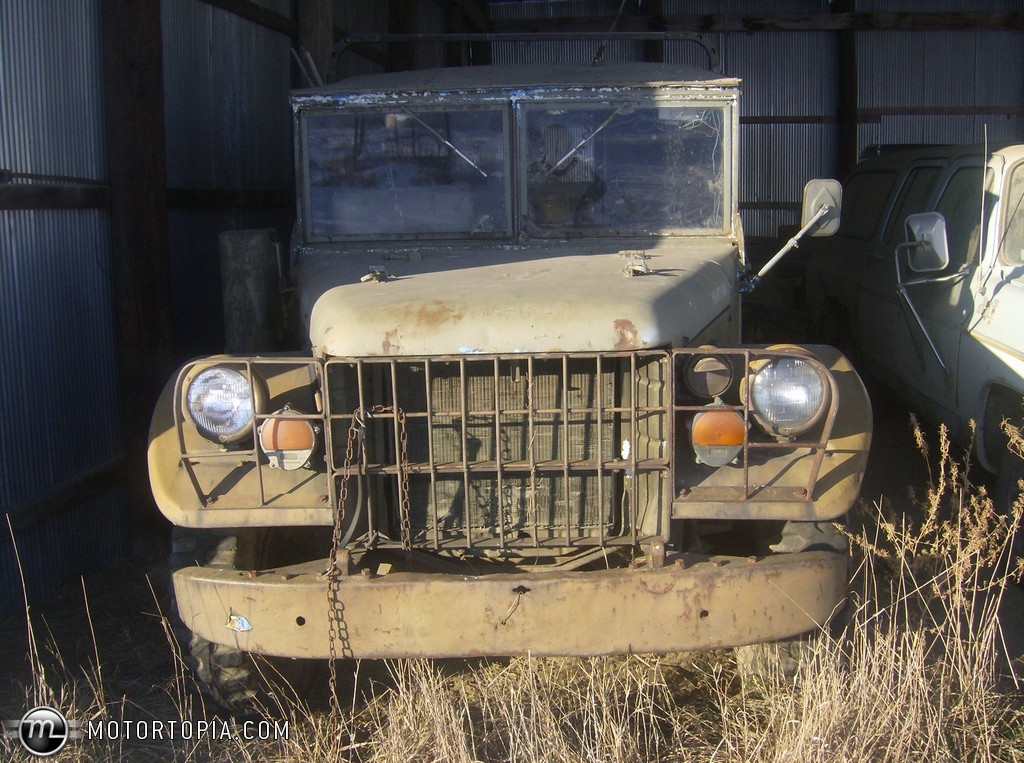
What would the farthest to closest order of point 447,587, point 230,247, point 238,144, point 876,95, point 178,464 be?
point 876,95 < point 238,144 < point 230,247 < point 178,464 < point 447,587

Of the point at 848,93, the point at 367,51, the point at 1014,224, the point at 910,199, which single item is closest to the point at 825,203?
the point at 1014,224

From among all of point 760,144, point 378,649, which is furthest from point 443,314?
point 760,144

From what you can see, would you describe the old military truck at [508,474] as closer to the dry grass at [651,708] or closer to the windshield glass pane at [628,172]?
the dry grass at [651,708]

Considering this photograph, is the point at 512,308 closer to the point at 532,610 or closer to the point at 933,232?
the point at 532,610

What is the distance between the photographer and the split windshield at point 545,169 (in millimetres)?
4371

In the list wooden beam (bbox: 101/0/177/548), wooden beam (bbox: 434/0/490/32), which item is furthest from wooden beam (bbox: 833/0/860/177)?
wooden beam (bbox: 101/0/177/548)

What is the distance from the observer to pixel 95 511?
482 centimetres

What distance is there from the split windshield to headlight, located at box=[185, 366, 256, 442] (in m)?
1.51

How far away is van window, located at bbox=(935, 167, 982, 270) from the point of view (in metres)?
5.21

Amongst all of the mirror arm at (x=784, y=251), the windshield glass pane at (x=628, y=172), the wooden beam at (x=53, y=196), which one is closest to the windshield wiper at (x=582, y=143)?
the windshield glass pane at (x=628, y=172)

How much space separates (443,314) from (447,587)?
0.79 metres

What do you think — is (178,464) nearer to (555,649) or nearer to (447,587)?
(447,587)

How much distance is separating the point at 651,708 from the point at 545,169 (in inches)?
91.8

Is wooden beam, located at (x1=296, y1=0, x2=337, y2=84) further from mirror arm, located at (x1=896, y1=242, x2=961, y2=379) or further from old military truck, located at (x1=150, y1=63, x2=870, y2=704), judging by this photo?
mirror arm, located at (x1=896, y1=242, x2=961, y2=379)
